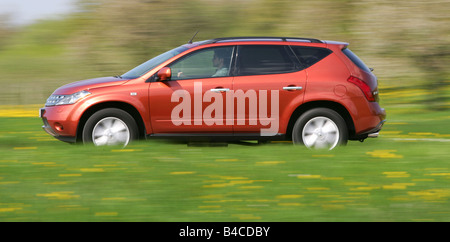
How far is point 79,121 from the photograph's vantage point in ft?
30.4

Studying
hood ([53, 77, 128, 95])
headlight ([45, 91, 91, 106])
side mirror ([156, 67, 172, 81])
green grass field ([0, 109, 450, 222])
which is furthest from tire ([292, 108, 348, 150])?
headlight ([45, 91, 91, 106])

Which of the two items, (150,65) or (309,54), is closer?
(309,54)

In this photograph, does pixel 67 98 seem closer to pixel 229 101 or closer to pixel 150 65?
pixel 150 65

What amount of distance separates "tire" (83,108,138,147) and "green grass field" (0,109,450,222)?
0.20 m

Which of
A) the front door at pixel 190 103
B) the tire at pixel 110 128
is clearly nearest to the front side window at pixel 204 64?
the front door at pixel 190 103

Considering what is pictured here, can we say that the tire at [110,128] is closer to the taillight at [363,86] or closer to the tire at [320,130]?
the tire at [320,130]

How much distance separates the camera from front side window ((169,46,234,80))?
371 inches

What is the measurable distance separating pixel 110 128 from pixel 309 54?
287 centimetres

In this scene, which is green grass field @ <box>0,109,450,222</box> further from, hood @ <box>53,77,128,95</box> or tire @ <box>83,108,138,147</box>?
hood @ <box>53,77,128,95</box>

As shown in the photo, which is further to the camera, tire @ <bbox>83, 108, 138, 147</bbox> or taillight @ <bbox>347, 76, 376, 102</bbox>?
taillight @ <bbox>347, 76, 376, 102</bbox>

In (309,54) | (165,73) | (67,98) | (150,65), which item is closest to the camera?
(165,73)

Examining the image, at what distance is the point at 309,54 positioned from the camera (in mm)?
9617

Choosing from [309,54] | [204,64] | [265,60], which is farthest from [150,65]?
[309,54]

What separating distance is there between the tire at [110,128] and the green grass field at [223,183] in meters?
0.20
